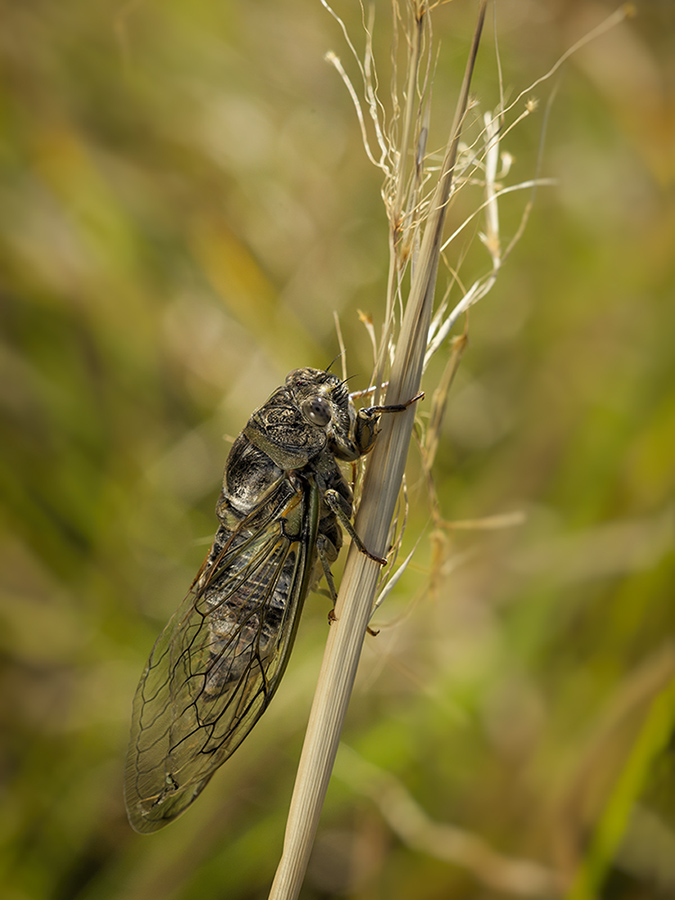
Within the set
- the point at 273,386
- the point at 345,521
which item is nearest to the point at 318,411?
the point at 345,521

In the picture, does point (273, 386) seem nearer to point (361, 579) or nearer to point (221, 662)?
point (221, 662)

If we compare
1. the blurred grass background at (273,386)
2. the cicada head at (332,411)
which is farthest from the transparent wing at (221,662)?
the blurred grass background at (273,386)

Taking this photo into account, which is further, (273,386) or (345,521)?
(273,386)

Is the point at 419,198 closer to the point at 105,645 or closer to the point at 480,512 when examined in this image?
the point at 480,512

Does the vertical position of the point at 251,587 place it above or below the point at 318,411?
below

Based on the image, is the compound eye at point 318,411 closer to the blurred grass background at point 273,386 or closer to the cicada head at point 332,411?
the cicada head at point 332,411

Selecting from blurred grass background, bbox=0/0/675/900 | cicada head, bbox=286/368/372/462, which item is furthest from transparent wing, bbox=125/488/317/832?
blurred grass background, bbox=0/0/675/900

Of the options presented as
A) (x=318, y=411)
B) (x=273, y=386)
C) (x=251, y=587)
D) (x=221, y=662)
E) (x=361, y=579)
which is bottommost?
(x=221, y=662)
